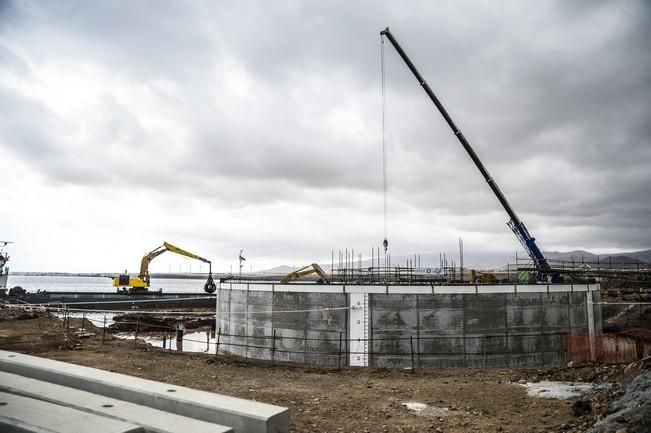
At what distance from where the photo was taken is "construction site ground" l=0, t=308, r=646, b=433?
10273 mm

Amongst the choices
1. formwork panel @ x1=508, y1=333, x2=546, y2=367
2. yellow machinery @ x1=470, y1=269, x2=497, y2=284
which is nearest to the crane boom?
yellow machinery @ x1=470, y1=269, x2=497, y2=284

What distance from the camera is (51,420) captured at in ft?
20.9

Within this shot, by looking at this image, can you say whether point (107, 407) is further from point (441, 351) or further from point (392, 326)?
point (441, 351)

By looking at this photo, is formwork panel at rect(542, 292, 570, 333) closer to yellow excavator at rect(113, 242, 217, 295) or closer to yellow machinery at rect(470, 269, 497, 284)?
yellow machinery at rect(470, 269, 497, 284)

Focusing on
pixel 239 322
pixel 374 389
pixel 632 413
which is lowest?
pixel 374 389

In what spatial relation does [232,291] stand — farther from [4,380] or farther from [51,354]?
[4,380]

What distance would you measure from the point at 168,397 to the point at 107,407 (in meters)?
0.94

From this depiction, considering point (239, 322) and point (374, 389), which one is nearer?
point (374, 389)

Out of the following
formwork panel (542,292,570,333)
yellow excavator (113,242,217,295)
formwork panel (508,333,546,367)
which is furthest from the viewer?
yellow excavator (113,242,217,295)

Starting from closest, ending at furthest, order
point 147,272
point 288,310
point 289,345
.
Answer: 1. point 289,345
2. point 288,310
3. point 147,272

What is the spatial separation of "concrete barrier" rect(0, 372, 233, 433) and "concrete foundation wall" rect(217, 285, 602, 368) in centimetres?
1305

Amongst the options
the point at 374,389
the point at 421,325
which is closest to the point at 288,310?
the point at 421,325

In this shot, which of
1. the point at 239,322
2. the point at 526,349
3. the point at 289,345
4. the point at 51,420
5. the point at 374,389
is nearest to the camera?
the point at 51,420

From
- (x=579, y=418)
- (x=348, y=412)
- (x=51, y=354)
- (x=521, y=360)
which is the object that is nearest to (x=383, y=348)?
(x=521, y=360)
